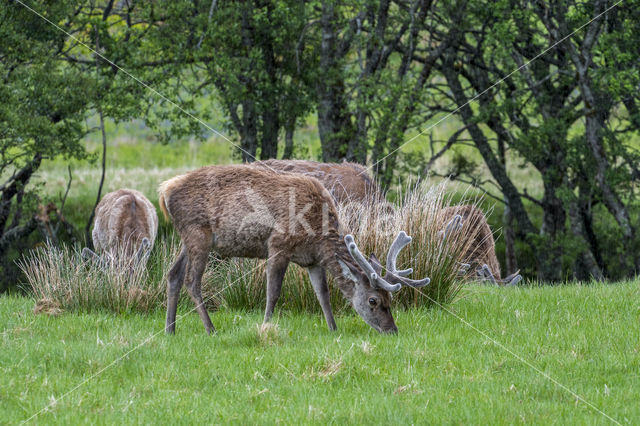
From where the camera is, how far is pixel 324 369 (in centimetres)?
663

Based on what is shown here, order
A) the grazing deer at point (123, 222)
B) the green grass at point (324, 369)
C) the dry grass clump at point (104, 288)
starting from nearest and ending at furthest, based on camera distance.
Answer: the green grass at point (324, 369) → the dry grass clump at point (104, 288) → the grazing deer at point (123, 222)

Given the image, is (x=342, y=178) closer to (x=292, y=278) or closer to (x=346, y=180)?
(x=346, y=180)

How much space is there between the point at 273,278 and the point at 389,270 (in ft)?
3.64

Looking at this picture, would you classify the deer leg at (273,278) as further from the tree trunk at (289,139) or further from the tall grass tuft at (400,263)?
the tree trunk at (289,139)

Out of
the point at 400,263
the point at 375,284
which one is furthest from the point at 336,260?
the point at 400,263

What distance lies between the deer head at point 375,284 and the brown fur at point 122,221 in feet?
17.7

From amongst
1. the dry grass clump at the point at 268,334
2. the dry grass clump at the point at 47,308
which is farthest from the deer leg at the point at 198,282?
the dry grass clump at the point at 47,308

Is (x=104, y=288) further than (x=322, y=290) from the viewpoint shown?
Yes

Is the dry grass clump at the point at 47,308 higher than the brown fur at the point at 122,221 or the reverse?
the reverse

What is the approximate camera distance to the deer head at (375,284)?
797 cm

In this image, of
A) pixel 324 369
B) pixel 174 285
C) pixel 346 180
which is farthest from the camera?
pixel 346 180

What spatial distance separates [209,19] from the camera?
1728 cm

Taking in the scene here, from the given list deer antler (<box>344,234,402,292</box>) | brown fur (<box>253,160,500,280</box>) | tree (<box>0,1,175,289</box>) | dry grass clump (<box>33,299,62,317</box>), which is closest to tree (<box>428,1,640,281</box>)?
brown fur (<box>253,160,500,280</box>)

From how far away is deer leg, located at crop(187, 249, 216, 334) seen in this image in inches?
322
